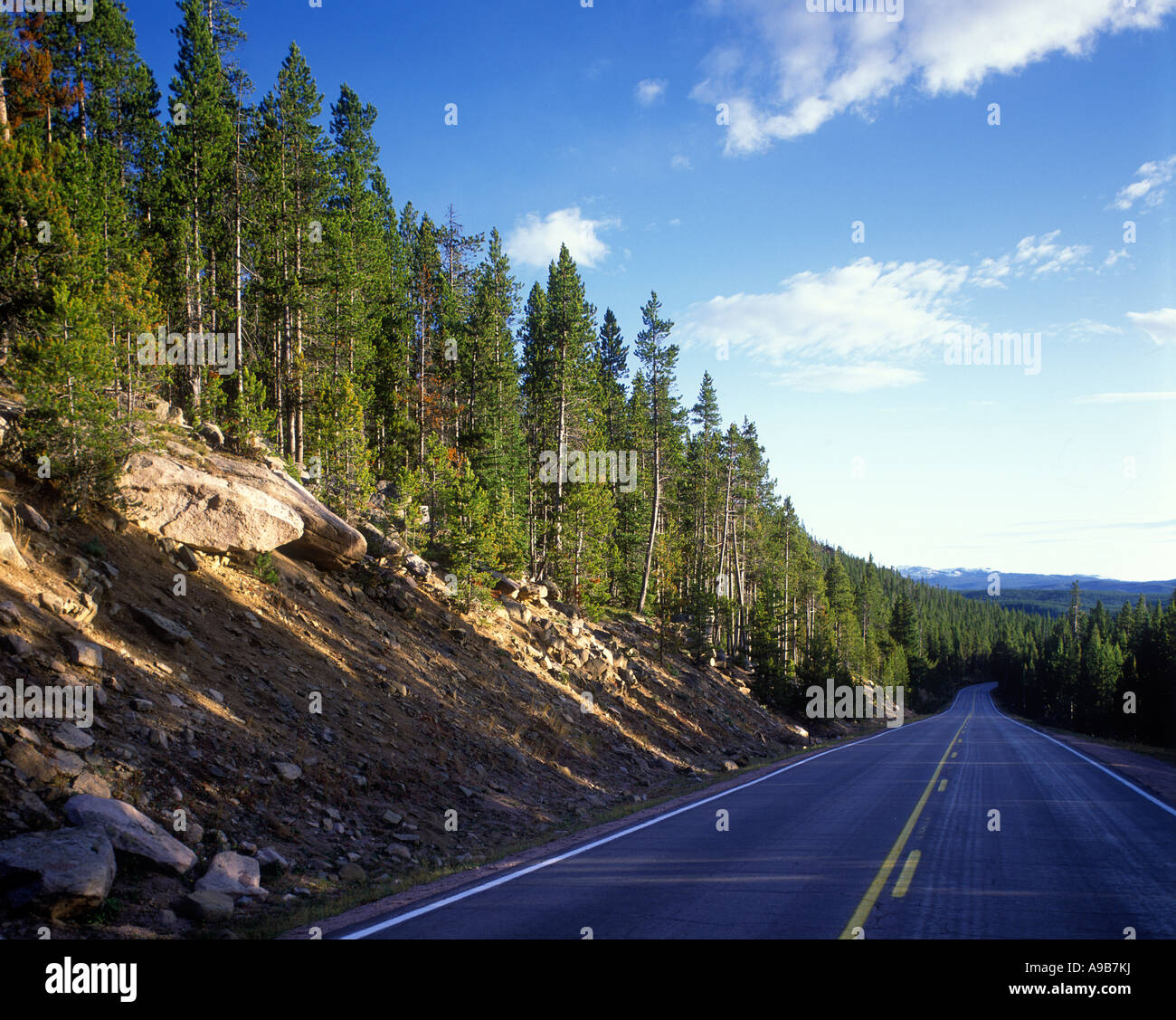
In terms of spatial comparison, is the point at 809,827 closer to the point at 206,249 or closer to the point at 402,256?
the point at 206,249

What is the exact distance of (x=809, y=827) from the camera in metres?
11.3

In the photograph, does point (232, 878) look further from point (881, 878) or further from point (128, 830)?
point (881, 878)

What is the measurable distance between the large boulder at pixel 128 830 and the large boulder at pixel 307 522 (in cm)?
941

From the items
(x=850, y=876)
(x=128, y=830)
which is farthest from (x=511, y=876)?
(x=128, y=830)

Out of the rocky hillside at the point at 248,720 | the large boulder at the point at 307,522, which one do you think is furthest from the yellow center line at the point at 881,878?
the large boulder at the point at 307,522

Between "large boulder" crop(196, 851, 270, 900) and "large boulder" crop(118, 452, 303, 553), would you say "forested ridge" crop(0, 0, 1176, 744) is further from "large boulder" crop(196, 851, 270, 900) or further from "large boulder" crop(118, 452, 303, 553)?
"large boulder" crop(196, 851, 270, 900)

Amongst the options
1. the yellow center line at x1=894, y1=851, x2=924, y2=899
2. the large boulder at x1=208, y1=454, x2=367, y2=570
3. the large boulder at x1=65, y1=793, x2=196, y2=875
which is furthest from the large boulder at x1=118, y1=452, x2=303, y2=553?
the yellow center line at x1=894, y1=851, x2=924, y2=899

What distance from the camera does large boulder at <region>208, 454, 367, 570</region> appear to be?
53.9 feet

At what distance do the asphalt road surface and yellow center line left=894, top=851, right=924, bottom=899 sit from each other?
0.04 meters

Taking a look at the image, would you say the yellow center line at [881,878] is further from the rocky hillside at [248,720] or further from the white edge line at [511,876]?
the rocky hillside at [248,720]

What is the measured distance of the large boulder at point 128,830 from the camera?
7.17 m

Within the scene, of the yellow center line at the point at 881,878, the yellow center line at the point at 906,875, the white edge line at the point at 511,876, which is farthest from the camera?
the yellow center line at the point at 906,875

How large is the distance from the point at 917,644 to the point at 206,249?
11620cm
